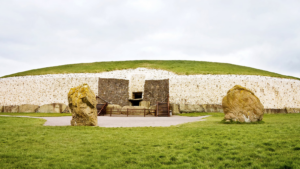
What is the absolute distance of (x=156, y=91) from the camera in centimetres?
2919

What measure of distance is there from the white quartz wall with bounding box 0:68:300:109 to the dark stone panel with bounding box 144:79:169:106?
799 millimetres

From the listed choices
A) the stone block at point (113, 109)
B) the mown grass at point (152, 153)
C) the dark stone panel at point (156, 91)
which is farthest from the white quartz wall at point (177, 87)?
the mown grass at point (152, 153)

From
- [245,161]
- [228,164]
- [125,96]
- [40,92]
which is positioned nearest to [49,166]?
[228,164]

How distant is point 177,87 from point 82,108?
1917 centimetres

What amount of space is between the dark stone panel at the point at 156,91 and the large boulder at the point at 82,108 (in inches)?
674

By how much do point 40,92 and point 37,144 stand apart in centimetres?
2589

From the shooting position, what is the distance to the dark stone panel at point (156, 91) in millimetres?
28575

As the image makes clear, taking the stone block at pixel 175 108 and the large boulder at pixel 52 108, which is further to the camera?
the large boulder at pixel 52 108

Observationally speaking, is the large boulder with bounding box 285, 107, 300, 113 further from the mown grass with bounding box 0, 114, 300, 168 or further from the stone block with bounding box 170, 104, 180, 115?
the mown grass with bounding box 0, 114, 300, 168

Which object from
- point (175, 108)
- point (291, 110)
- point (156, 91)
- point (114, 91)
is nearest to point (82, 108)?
point (175, 108)

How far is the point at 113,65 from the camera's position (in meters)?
36.0

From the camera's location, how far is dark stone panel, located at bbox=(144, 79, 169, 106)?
28575 millimetres

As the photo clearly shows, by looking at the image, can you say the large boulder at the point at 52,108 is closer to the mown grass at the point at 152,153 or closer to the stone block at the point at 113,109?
the stone block at the point at 113,109

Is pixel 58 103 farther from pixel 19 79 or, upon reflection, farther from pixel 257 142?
pixel 257 142
